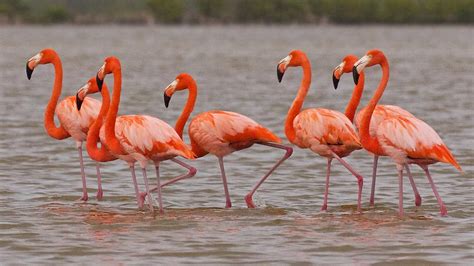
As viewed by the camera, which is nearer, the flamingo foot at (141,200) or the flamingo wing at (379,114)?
the flamingo foot at (141,200)

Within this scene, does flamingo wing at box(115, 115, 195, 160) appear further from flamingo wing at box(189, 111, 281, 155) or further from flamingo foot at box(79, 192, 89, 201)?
flamingo foot at box(79, 192, 89, 201)

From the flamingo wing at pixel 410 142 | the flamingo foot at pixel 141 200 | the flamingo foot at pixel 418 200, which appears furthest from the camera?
the flamingo foot at pixel 418 200

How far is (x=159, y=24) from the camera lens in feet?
531

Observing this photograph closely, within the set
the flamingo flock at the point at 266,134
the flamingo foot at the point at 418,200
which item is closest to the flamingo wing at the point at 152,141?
the flamingo flock at the point at 266,134

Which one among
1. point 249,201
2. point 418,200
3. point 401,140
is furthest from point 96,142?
point 418,200

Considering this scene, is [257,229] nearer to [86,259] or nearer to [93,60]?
[86,259]

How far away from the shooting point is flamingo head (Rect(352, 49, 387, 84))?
9.61 meters

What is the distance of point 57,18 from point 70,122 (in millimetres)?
150535

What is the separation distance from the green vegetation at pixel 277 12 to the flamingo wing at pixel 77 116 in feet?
460

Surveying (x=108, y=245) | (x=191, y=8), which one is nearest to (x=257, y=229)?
(x=108, y=245)

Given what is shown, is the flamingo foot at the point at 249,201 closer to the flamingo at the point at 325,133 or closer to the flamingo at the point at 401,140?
the flamingo at the point at 325,133

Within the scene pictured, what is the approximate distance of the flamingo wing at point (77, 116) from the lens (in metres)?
10.9

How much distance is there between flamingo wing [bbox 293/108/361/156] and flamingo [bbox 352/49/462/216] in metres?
0.14

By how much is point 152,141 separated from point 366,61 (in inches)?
70.6
